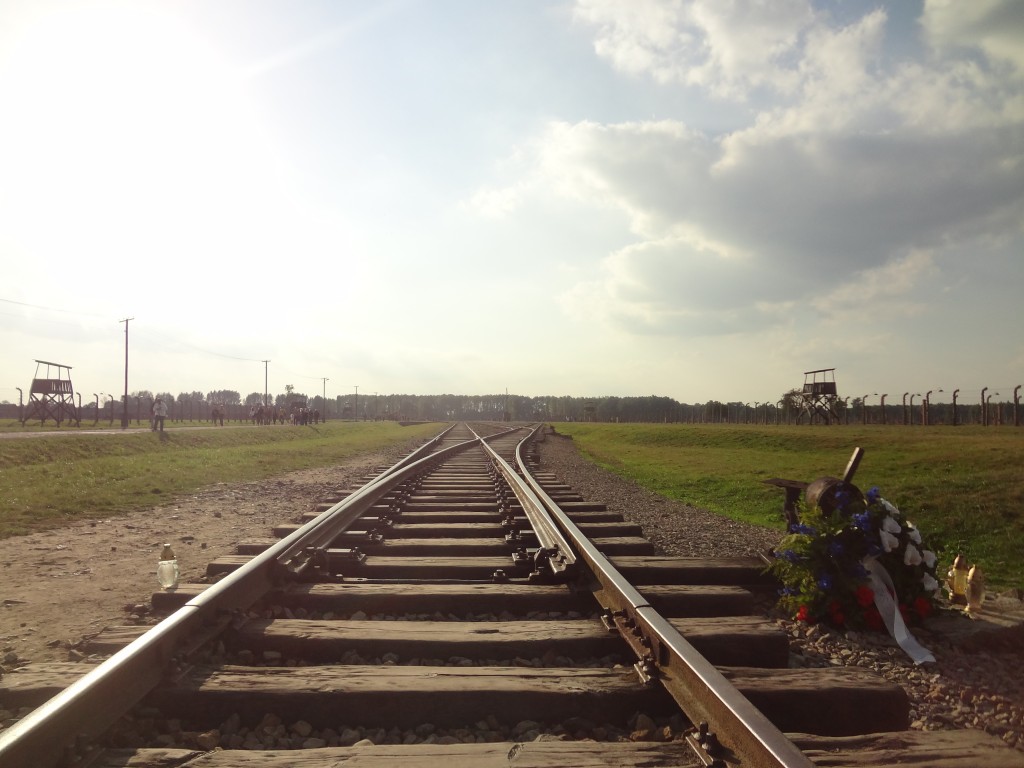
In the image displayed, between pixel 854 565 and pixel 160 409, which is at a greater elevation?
pixel 160 409

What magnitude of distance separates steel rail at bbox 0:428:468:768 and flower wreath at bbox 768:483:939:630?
289 centimetres

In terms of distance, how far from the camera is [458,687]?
2465 mm

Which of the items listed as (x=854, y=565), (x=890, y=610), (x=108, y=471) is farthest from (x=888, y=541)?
(x=108, y=471)

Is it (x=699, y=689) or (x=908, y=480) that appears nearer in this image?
(x=699, y=689)

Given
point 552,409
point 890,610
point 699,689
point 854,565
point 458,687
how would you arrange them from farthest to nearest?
point 552,409 → point 854,565 → point 890,610 → point 458,687 → point 699,689

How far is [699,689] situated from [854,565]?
6.21 feet

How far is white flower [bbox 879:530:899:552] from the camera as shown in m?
3.72

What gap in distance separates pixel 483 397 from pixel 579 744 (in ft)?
543

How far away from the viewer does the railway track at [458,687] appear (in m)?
2.01

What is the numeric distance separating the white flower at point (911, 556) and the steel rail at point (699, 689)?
63.3 inches

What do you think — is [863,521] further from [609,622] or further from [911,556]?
[609,622]

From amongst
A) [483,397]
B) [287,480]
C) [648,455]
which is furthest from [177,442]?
[483,397]

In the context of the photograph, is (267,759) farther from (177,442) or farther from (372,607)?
(177,442)

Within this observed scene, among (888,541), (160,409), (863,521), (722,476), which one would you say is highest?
(160,409)
